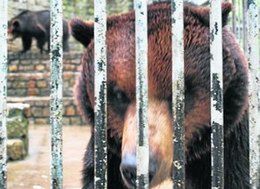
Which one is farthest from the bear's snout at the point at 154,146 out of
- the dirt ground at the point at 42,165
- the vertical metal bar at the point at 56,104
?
the dirt ground at the point at 42,165

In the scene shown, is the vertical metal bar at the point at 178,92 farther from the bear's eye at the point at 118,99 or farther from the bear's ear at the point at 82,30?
the bear's ear at the point at 82,30

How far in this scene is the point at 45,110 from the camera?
33.0 ft

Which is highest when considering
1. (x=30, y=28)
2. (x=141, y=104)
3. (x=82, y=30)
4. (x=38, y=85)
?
(x=30, y=28)

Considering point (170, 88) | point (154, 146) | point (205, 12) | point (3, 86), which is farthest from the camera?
point (205, 12)

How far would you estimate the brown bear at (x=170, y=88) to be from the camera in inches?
84.4

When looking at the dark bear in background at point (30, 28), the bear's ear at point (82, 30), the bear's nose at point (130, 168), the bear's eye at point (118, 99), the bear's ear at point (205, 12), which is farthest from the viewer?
the dark bear in background at point (30, 28)

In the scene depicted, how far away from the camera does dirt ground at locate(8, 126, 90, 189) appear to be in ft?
14.3

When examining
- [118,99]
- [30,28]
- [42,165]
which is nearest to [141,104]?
[118,99]

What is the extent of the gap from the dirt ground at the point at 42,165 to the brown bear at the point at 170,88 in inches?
75.6

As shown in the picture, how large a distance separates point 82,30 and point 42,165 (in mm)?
3206

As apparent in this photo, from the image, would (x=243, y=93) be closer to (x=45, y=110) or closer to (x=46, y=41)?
(x=45, y=110)

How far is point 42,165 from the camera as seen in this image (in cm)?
534

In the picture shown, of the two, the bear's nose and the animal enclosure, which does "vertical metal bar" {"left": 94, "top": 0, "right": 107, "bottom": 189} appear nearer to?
the animal enclosure

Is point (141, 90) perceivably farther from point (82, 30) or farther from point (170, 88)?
point (82, 30)
